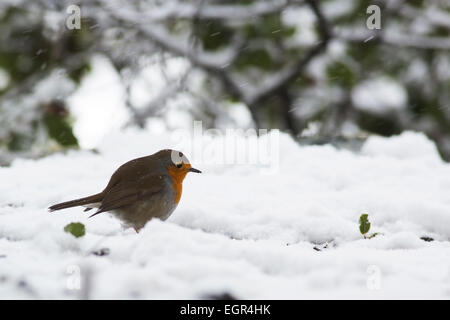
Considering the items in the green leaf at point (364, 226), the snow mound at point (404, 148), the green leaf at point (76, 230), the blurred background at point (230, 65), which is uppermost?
the blurred background at point (230, 65)

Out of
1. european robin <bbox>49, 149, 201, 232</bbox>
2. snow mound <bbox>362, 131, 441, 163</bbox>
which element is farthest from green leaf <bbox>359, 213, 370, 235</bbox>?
snow mound <bbox>362, 131, 441, 163</bbox>

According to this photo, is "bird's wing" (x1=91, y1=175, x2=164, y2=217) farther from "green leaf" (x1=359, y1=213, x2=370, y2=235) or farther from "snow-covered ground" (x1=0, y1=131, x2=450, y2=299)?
"green leaf" (x1=359, y1=213, x2=370, y2=235)

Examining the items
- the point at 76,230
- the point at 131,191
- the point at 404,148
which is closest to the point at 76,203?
the point at 131,191

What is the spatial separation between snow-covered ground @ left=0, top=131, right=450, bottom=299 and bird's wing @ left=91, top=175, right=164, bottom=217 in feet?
0.35

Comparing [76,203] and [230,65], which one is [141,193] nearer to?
[76,203]

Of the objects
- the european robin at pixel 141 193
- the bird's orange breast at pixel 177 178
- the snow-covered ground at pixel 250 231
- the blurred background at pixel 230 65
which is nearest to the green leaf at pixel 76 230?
the snow-covered ground at pixel 250 231

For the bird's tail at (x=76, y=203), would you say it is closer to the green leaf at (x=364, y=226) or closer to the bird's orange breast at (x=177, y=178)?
the bird's orange breast at (x=177, y=178)

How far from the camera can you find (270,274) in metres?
1.64

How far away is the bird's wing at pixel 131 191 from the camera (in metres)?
2.19

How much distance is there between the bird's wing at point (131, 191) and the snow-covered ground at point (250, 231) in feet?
0.35

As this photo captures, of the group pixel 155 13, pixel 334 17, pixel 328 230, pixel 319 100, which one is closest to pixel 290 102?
pixel 319 100

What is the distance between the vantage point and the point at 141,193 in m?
2.28

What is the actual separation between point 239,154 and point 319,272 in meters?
1.80

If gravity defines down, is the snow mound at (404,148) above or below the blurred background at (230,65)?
below
